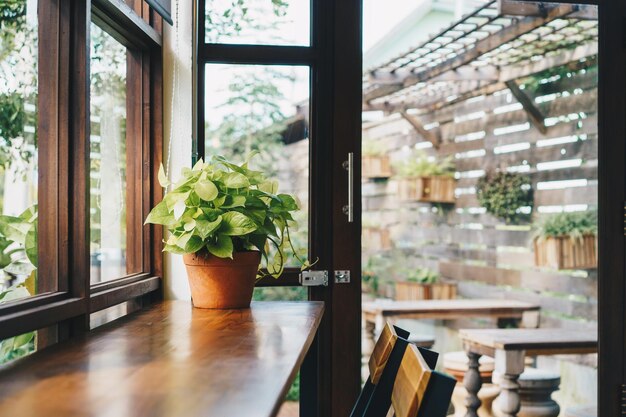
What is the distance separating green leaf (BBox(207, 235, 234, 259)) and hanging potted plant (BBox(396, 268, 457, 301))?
11.2ft

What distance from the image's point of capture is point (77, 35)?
6.93 feet

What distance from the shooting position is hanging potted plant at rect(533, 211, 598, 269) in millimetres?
3903

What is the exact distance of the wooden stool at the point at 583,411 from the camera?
3326 mm

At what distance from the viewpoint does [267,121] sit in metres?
3.18

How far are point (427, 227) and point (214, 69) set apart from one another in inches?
125

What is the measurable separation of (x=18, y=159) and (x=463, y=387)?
132 inches

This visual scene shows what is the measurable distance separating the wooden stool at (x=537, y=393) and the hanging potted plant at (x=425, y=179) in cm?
→ 199

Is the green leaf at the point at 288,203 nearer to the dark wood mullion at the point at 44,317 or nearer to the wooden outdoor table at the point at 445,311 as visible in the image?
the dark wood mullion at the point at 44,317

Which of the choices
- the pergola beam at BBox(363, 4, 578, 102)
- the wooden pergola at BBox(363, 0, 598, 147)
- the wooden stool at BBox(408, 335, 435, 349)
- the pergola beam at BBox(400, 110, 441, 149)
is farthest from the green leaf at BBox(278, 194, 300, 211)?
the pergola beam at BBox(400, 110, 441, 149)

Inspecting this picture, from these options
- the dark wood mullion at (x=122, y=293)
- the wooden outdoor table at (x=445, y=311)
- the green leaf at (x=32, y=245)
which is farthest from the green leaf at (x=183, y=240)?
the wooden outdoor table at (x=445, y=311)

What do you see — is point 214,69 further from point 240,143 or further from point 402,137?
point 402,137

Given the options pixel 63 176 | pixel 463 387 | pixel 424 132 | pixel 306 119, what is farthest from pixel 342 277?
pixel 424 132

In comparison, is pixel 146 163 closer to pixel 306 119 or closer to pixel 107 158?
pixel 107 158
